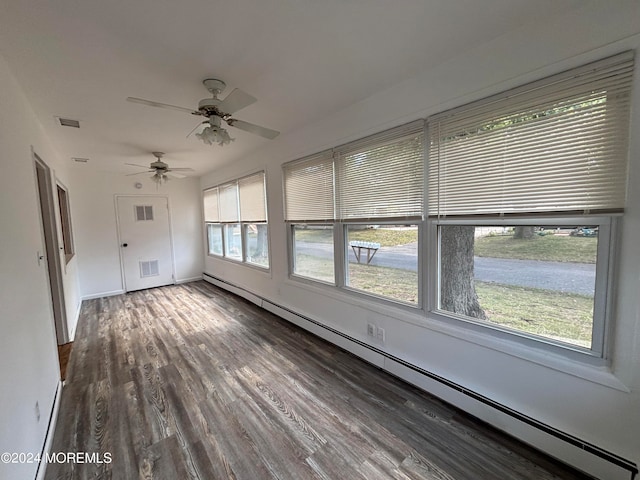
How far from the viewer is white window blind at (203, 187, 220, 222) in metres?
5.55

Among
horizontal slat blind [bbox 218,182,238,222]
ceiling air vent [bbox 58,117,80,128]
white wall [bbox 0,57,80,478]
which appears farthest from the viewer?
horizontal slat blind [bbox 218,182,238,222]

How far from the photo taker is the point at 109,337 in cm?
338

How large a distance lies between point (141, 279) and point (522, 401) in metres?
Result: 6.37

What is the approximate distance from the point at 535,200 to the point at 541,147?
0.99ft

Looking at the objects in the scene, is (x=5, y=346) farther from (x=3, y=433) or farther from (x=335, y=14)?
(x=335, y=14)

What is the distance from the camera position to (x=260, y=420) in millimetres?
1933

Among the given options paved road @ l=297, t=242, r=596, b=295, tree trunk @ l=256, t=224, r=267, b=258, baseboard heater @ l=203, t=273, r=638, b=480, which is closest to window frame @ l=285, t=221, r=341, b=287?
baseboard heater @ l=203, t=273, r=638, b=480

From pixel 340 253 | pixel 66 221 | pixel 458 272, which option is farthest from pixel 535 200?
pixel 66 221

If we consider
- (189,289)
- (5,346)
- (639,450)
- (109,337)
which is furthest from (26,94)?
(639,450)

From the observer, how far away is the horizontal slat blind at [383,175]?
213 centimetres

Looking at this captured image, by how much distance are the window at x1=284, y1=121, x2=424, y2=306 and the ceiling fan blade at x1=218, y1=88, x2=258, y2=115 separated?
111 centimetres

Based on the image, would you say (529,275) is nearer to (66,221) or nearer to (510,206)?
(510,206)

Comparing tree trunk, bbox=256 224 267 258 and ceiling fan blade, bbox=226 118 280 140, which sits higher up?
ceiling fan blade, bbox=226 118 280 140

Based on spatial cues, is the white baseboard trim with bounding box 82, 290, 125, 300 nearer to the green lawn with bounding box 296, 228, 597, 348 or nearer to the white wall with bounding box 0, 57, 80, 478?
the white wall with bounding box 0, 57, 80, 478
